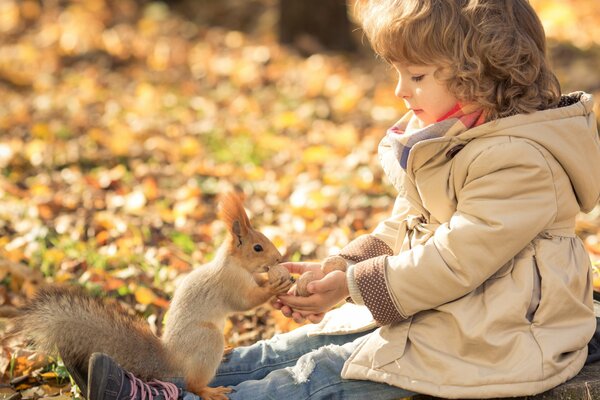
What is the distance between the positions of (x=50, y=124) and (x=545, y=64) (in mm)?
4132

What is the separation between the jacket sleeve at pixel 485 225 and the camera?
2.03 meters

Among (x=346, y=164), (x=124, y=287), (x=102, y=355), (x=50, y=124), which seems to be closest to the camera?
(x=102, y=355)

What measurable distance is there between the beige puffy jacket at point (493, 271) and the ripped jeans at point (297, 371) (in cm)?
5

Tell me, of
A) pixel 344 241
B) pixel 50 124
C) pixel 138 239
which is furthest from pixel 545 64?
pixel 50 124

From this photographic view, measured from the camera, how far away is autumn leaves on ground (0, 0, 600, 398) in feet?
11.1

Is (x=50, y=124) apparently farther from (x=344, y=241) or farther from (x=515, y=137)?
(x=515, y=137)

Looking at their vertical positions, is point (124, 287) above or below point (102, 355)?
below

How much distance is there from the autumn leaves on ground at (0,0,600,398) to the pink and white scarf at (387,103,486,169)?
1.01 m

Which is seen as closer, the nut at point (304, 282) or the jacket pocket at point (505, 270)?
the jacket pocket at point (505, 270)

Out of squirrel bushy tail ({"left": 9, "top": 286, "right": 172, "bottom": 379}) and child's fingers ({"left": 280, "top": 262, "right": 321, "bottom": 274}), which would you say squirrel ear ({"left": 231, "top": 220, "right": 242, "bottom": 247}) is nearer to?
child's fingers ({"left": 280, "top": 262, "right": 321, "bottom": 274})

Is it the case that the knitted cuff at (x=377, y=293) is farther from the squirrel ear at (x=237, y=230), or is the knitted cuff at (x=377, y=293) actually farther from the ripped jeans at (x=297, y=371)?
the squirrel ear at (x=237, y=230)

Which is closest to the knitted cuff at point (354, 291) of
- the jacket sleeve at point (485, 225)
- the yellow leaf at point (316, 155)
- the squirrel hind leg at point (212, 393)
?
the jacket sleeve at point (485, 225)

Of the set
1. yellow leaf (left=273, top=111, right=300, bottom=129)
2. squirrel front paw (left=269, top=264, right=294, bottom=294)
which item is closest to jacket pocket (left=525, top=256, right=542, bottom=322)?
squirrel front paw (left=269, top=264, right=294, bottom=294)

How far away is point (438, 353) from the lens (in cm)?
208
